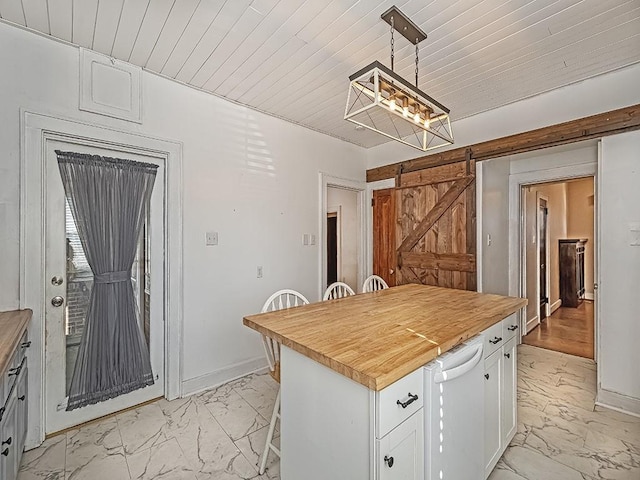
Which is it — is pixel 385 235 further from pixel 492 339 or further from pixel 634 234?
pixel 492 339

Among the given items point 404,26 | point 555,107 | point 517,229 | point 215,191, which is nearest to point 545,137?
point 555,107

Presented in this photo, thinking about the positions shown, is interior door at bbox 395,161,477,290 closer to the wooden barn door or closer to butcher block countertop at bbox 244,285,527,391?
the wooden barn door

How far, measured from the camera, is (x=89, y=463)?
6.02ft

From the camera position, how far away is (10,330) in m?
1.59

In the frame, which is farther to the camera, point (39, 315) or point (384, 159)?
point (384, 159)

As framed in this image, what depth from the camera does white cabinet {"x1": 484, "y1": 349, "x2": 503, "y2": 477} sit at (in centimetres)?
164

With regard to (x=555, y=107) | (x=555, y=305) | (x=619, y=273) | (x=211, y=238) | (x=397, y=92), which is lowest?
(x=555, y=305)

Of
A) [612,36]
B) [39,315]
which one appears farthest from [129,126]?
[612,36]

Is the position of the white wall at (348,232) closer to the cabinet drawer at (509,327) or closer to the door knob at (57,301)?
the cabinet drawer at (509,327)

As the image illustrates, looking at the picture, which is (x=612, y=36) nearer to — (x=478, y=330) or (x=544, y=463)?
(x=478, y=330)

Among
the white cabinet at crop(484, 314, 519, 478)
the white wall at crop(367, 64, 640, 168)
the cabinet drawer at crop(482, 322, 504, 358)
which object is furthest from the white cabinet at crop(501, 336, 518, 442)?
the white wall at crop(367, 64, 640, 168)

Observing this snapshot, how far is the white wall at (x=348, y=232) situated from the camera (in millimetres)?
4875

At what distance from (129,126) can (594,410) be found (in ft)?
14.1

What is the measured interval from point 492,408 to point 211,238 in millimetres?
2461
